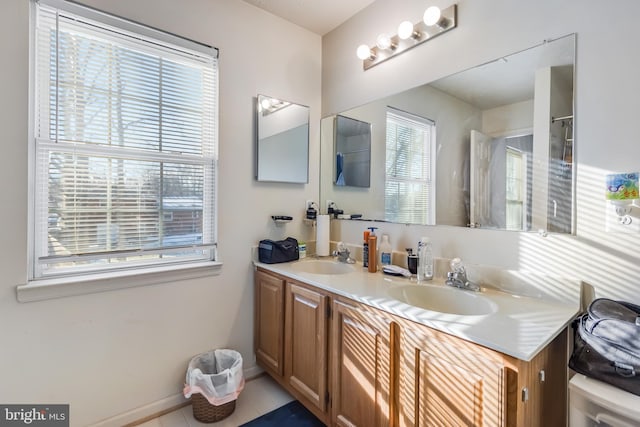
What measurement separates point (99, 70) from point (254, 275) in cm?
148

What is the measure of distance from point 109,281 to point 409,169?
1.81m

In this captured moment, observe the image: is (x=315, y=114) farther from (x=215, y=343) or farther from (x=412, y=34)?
(x=215, y=343)

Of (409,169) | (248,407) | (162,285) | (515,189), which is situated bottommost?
(248,407)

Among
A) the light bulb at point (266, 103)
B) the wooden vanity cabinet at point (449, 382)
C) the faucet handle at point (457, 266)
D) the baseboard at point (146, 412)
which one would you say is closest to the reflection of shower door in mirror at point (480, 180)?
the faucet handle at point (457, 266)

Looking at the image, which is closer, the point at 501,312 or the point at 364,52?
the point at 501,312

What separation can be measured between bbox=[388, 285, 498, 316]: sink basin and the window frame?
118cm

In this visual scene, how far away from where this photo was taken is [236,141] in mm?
1997

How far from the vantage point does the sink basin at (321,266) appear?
2.00m

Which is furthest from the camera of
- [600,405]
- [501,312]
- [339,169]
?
[339,169]

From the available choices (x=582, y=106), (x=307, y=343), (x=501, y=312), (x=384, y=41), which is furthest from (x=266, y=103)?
(x=501, y=312)

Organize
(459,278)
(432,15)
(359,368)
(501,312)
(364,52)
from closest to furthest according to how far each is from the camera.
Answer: (501,312)
(359,368)
(459,278)
(432,15)
(364,52)

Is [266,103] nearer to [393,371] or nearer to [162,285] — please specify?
[162,285]

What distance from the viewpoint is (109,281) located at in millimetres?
1551

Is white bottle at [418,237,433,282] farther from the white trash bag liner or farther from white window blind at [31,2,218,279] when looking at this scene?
white window blind at [31,2,218,279]
